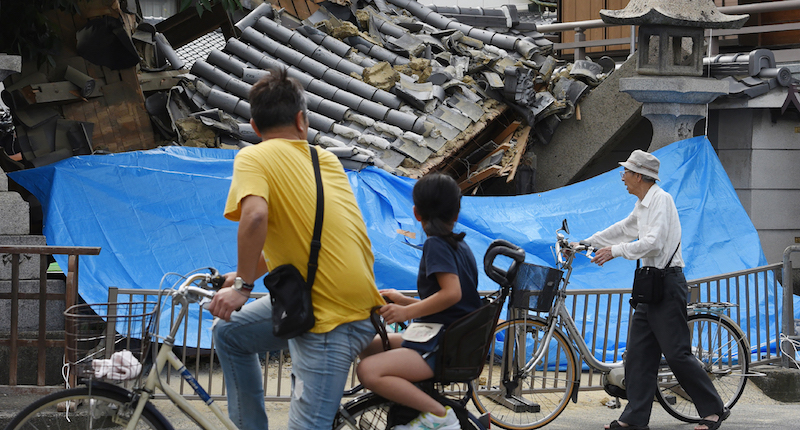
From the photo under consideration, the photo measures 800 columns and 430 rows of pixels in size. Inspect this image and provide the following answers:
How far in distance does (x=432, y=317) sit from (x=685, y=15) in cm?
649

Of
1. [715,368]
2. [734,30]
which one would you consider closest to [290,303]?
[715,368]

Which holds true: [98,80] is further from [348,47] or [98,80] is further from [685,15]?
[685,15]

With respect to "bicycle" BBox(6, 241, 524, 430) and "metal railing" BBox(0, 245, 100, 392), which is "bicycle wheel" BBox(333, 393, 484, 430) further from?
"metal railing" BBox(0, 245, 100, 392)

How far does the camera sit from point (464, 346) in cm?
324

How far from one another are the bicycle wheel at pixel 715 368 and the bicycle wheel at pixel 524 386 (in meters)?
0.66

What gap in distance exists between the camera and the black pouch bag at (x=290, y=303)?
2957 mm

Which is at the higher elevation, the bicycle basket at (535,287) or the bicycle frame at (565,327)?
the bicycle basket at (535,287)

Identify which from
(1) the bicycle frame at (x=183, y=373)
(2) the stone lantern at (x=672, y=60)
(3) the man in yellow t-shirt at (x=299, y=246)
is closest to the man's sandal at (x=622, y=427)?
(3) the man in yellow t-shirt at (x=299, y=246)

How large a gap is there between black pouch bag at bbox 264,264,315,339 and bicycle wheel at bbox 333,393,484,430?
1.70ft

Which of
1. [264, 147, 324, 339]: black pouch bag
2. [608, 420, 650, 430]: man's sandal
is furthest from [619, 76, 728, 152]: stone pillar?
[264, 147, 324, 339]: black pouch bag

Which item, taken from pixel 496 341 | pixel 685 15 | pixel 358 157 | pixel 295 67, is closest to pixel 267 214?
pixel 496 341

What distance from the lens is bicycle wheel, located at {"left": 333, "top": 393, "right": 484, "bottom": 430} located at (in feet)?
10.8

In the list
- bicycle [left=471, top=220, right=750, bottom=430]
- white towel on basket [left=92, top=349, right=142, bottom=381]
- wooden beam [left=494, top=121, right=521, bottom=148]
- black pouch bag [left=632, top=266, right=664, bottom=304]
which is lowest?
bicycle [left=471, top=220, right=750, bottom=430]

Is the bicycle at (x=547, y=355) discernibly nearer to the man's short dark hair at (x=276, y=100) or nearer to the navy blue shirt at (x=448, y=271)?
the navy blue shirt at (x=448, y=271)
